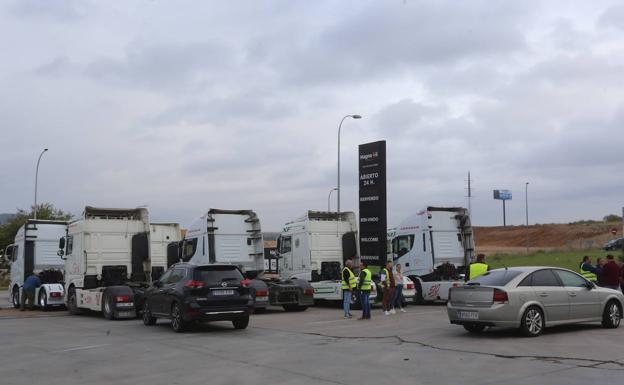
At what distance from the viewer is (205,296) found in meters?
14.4

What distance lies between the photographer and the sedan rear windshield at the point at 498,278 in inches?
489

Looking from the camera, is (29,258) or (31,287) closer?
(31,287)

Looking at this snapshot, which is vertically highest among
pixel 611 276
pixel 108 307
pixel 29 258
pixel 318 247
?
pixel 318 247

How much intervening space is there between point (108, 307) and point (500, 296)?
38.8ft

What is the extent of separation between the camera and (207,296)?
14.5 meters

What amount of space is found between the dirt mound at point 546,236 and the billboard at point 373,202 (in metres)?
70.4

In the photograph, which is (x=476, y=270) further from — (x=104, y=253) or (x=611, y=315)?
(x=104, y=253)

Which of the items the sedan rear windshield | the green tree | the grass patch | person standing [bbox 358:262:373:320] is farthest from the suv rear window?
the green tree

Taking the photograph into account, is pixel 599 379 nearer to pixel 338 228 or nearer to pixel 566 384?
pixel 566 384

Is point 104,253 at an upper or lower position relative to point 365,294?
upper

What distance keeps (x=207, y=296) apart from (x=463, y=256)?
12.1 meters

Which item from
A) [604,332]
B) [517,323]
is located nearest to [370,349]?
[517,323]

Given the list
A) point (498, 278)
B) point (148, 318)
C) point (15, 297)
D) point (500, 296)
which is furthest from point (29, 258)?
point (500, 296)

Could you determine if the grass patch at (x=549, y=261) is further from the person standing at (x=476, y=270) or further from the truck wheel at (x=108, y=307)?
the truck wheel at (x=108, y=307)
